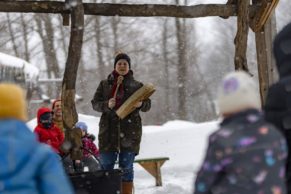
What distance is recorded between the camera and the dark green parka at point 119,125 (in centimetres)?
595

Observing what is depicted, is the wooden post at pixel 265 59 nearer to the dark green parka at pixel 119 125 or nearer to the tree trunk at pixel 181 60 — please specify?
the dark green parka at pixel 119 125

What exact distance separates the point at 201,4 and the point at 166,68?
2975 cm

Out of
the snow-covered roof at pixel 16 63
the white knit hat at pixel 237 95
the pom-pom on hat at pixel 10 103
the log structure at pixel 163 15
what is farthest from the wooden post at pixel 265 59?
the snow-covered roof at pixel 16 63

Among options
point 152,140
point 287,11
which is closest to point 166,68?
point 287,11

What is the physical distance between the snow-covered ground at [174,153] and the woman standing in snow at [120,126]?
2.23 meters

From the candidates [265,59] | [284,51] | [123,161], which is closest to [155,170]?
[265,59]

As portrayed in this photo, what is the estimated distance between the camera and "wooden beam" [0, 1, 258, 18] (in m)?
6.36

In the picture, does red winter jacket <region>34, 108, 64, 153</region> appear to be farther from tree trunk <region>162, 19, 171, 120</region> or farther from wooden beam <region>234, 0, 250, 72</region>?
tree trunk <region>162, 19, 171, 120</region>

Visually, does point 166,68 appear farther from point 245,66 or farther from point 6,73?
point 245,66

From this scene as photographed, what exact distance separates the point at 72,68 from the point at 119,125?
2.24 feet

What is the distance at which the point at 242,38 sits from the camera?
6.74m

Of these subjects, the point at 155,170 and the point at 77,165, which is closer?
the point at 77,165

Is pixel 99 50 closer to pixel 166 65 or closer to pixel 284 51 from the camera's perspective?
pixel 166 65

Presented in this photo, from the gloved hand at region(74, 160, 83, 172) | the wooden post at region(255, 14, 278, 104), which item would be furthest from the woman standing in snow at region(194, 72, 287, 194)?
the wooden post at region(255, 14, 278, 104)
